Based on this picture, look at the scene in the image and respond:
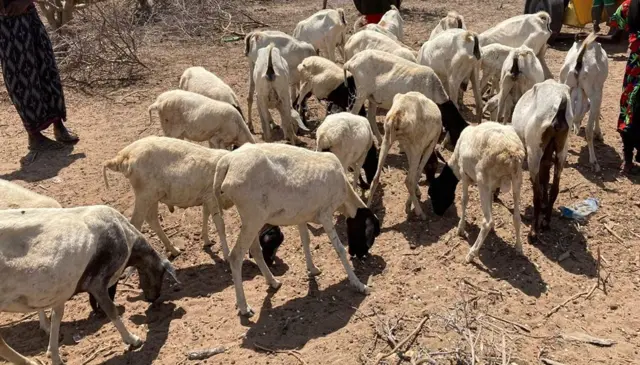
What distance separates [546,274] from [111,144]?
21.3 ft

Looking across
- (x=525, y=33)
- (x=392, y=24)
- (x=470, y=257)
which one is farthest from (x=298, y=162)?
(x=392, y=24)

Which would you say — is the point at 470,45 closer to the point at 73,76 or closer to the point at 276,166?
the point at 276,166

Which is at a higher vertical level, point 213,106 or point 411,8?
point 213,106

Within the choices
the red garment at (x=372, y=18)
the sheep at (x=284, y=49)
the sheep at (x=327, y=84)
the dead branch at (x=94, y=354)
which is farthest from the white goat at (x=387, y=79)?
the red garment at (x=372, y=18)

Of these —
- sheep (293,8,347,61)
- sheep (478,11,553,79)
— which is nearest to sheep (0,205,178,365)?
sheep (293,8,347,61)

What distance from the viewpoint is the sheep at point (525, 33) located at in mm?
10570

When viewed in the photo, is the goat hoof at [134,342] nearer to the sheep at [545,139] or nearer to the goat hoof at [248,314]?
the goat hoof at [248,314]

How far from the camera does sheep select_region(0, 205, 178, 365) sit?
4484mm

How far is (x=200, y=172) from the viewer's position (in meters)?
6.26

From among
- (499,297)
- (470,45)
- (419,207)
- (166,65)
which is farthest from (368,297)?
(166,65)

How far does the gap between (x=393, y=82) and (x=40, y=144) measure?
17.7 ft

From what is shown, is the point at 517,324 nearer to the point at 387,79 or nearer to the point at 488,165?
the point at 488,165

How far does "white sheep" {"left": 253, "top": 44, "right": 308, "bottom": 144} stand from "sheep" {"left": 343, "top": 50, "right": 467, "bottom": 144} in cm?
94

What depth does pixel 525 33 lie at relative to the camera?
10664 millimetres
